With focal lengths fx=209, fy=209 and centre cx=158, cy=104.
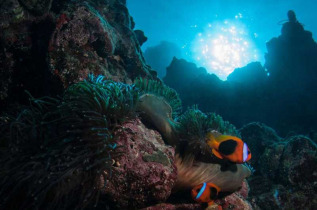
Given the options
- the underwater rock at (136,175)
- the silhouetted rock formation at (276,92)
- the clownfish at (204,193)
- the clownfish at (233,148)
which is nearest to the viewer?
the underwater rock at (136,175)

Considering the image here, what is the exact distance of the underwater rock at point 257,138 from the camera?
8664 millimetres

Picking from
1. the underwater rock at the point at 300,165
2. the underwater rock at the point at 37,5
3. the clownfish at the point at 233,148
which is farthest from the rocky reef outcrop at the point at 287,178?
the underwater rock at the point at 37,5

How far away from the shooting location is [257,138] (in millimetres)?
9172

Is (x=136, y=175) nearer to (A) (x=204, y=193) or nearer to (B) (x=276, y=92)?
(A) (x=204, y=193)

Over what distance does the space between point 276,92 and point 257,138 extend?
32.6 feet

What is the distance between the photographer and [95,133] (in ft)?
7.97

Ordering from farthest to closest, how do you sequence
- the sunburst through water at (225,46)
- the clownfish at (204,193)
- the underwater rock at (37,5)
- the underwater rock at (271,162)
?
1. the sunburst through water at (225,46)
2. the underwater rock at (271,162)
3. the underwater rock at (37,5)
4. the clownfish at (204,193)

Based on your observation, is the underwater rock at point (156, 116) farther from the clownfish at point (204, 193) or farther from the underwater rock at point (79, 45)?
the underwater rock at point (79, 45)

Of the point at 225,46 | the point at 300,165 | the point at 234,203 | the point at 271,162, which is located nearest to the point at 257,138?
the point at 271,162

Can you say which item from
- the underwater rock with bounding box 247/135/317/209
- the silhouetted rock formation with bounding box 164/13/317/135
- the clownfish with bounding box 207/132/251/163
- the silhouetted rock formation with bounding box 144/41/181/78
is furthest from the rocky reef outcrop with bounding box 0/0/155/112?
the silhouetted rock formation with bounding box 144/41/181/78

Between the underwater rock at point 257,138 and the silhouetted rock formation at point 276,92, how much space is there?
22.0ft

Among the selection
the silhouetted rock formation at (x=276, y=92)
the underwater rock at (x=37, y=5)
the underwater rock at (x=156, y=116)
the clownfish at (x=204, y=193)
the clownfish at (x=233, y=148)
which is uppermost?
the silhouetted rock formation at (x=276, y=92)

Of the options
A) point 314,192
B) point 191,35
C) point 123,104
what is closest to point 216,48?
point 191,35

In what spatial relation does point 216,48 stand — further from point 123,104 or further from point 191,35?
point 123,104
